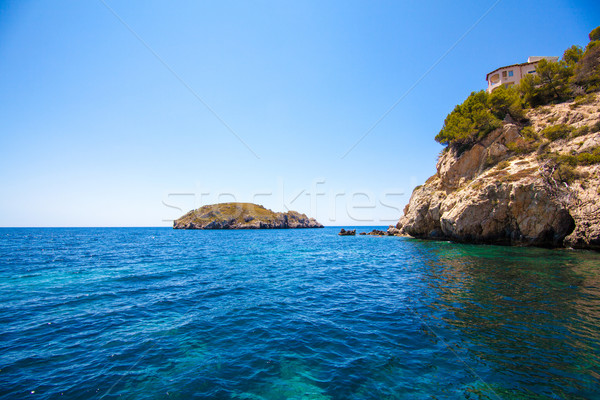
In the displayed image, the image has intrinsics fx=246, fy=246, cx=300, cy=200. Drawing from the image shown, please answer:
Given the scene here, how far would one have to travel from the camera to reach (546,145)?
3269 cm

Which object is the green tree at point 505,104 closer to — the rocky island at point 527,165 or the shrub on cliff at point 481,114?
the shrub on cliff at point 481,114

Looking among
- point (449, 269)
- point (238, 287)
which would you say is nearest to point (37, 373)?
point (238, 287)

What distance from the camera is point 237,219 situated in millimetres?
155375

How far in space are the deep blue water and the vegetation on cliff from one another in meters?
32.2

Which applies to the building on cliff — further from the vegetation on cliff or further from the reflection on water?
the reflection on water

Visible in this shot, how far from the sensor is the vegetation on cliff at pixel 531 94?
3844 centimetres

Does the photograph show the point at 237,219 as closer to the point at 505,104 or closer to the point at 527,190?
the point at 505,104

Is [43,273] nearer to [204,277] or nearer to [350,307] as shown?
[204,277]

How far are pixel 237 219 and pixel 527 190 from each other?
14322 cm

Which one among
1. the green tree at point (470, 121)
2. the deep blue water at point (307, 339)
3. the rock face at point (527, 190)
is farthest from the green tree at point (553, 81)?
the deep blue water at point (307, 339)

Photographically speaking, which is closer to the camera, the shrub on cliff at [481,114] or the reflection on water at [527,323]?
the reflection on water at [527,323]

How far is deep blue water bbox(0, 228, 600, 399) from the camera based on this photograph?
605 cm

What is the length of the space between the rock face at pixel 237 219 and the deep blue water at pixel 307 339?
138 metres

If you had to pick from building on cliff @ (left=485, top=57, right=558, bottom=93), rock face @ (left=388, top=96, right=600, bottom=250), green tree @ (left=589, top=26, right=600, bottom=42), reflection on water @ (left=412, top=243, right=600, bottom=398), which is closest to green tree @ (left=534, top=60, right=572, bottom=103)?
rock face @ (left=388, top=96, right=600, bottom=250)
